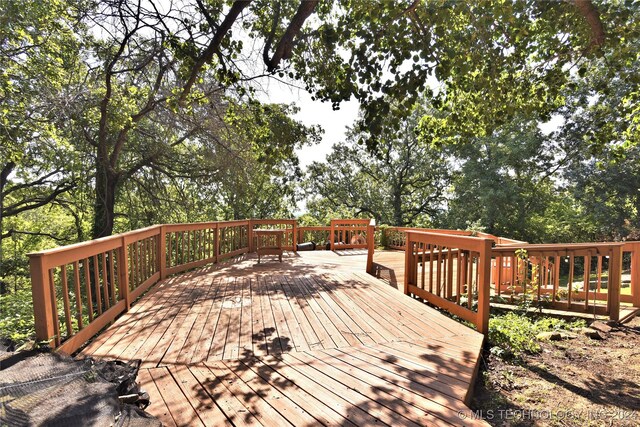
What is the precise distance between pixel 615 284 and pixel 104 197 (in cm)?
994

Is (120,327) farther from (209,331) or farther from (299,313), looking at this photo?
(299,313)

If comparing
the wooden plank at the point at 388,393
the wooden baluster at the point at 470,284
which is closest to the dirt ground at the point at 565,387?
the wooden plank at the point at 388,393

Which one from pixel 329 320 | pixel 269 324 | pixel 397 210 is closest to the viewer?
pixel 269 324

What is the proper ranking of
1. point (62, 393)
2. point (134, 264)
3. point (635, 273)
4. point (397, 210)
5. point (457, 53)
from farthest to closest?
point (397, 210) → point (635, 273) → point (134, 264) → point (457, 53) → point (62, 393)

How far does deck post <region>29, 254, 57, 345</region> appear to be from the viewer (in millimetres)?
2113

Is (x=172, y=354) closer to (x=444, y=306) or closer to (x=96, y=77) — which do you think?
(x=444, y=306)

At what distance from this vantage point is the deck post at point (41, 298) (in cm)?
211

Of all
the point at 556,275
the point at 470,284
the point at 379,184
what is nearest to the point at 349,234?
the point at 556,275

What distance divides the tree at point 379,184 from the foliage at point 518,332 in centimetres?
1573

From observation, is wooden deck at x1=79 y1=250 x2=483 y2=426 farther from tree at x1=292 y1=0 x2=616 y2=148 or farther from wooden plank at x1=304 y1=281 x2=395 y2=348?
tree at x1=292 y1=0 x2=616 y2=148

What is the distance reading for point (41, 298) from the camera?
7.00 ft

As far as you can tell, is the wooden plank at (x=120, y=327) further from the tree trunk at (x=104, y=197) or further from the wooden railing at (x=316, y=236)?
the wooden railing at (x=316, y=236)

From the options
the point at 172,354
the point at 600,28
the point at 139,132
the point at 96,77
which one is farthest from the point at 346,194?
the point at 172,354

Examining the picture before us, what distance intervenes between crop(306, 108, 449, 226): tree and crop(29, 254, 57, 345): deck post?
59.6 feet
